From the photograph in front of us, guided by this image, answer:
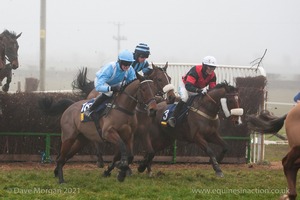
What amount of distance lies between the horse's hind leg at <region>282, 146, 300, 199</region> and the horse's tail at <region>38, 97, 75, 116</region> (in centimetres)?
465

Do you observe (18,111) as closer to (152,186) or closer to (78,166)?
(78,166)

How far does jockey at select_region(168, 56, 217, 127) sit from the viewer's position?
33.7 feet

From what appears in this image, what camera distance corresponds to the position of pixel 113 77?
9148 millimetres

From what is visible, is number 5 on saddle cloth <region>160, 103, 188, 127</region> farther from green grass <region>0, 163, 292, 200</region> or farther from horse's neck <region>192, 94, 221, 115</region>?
green grass <region>0, 163, 292, 200</region>

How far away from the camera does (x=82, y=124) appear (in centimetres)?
939

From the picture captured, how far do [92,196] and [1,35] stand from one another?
6.58 metres

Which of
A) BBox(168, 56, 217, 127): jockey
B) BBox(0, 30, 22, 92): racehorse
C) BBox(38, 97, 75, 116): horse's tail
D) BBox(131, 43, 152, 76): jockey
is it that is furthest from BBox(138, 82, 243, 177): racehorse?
BBox(0, 30, 22, 92): racehorse

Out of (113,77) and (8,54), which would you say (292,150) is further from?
(8,54)

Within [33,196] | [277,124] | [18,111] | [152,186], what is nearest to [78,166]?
[18,111]

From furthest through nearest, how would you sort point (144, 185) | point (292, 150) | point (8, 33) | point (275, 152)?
point (275, 152) < point (8, 33) < point (144, 185) < point (292, 150)

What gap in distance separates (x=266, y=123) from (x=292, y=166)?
1148 millimetres

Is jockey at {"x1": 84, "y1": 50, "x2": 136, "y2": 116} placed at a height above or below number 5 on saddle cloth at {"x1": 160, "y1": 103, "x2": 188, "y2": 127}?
above

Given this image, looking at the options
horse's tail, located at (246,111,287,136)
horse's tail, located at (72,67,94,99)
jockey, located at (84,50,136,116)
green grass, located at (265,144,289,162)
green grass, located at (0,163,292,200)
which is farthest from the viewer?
green grass, located at (265,144,289,162)

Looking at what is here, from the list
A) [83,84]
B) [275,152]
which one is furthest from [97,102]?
[275,152]
